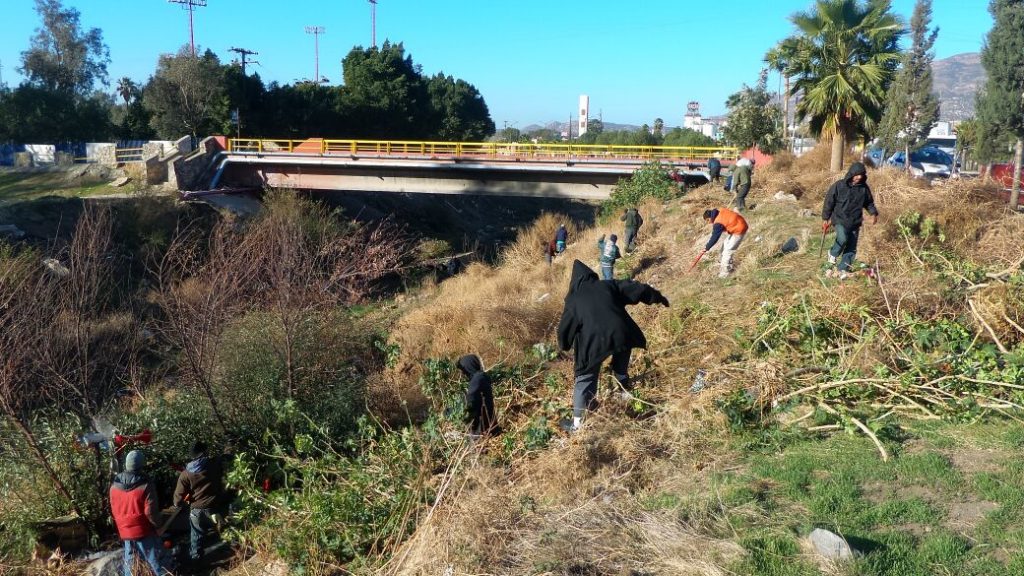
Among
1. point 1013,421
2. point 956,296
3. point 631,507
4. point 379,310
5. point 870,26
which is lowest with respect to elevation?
point 379,310

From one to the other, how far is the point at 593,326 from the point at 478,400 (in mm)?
1172

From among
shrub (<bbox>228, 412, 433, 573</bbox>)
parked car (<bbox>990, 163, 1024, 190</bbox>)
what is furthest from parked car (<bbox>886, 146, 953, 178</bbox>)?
shrub (<bbox>228, 412, 433, 573</bbox>)

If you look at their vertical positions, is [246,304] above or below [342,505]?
Answer: above

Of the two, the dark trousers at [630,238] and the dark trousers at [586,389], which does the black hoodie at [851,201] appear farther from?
the dark trousers at [630,238]

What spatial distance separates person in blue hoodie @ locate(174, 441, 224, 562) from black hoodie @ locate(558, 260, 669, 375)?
3.48 meters

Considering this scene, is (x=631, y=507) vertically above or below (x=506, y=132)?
below

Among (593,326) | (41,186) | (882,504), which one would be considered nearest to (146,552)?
(593,326)

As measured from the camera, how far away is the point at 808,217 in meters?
14.6

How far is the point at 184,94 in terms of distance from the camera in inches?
1476

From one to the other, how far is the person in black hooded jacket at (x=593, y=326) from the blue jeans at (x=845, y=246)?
13.3 feet

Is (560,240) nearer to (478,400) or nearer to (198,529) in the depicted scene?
(478,400)

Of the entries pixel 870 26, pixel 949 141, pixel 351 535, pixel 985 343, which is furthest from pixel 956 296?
pixel 949 141

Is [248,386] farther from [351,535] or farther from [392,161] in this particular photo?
[392,161]

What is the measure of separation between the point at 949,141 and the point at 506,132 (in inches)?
2138
